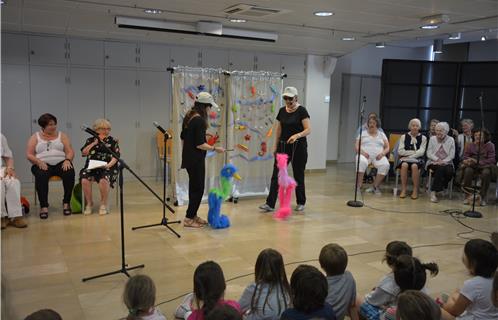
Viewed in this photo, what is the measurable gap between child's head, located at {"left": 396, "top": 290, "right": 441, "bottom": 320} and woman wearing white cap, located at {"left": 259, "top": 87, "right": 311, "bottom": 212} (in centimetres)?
366

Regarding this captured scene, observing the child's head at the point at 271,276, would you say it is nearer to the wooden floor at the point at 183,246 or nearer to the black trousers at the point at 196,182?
the wooden floor at the point at 183,246

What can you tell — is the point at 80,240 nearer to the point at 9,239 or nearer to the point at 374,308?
the point at 9,239

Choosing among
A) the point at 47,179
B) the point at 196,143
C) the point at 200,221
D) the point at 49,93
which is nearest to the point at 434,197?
the point at 200,221

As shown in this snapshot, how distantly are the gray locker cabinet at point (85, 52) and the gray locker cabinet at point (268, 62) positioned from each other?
2.77 m

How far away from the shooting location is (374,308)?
252 centimetres

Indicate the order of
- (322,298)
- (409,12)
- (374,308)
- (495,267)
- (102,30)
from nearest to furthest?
(322,298) → (495,267) → (374,308) → (409,12) → (102,30)

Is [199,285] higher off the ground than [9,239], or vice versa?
[199,285]

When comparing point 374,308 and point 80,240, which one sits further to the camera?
point 80,240

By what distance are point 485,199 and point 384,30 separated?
9.45ft

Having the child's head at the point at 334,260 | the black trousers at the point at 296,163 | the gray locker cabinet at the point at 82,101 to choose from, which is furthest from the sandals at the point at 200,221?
the gray locker cabinet at the point at 82,101

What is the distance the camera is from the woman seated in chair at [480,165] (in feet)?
21.3

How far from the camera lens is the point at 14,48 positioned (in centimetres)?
670

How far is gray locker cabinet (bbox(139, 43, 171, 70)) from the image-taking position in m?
7.50

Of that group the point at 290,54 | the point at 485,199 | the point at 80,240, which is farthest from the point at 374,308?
the point at 290,54
